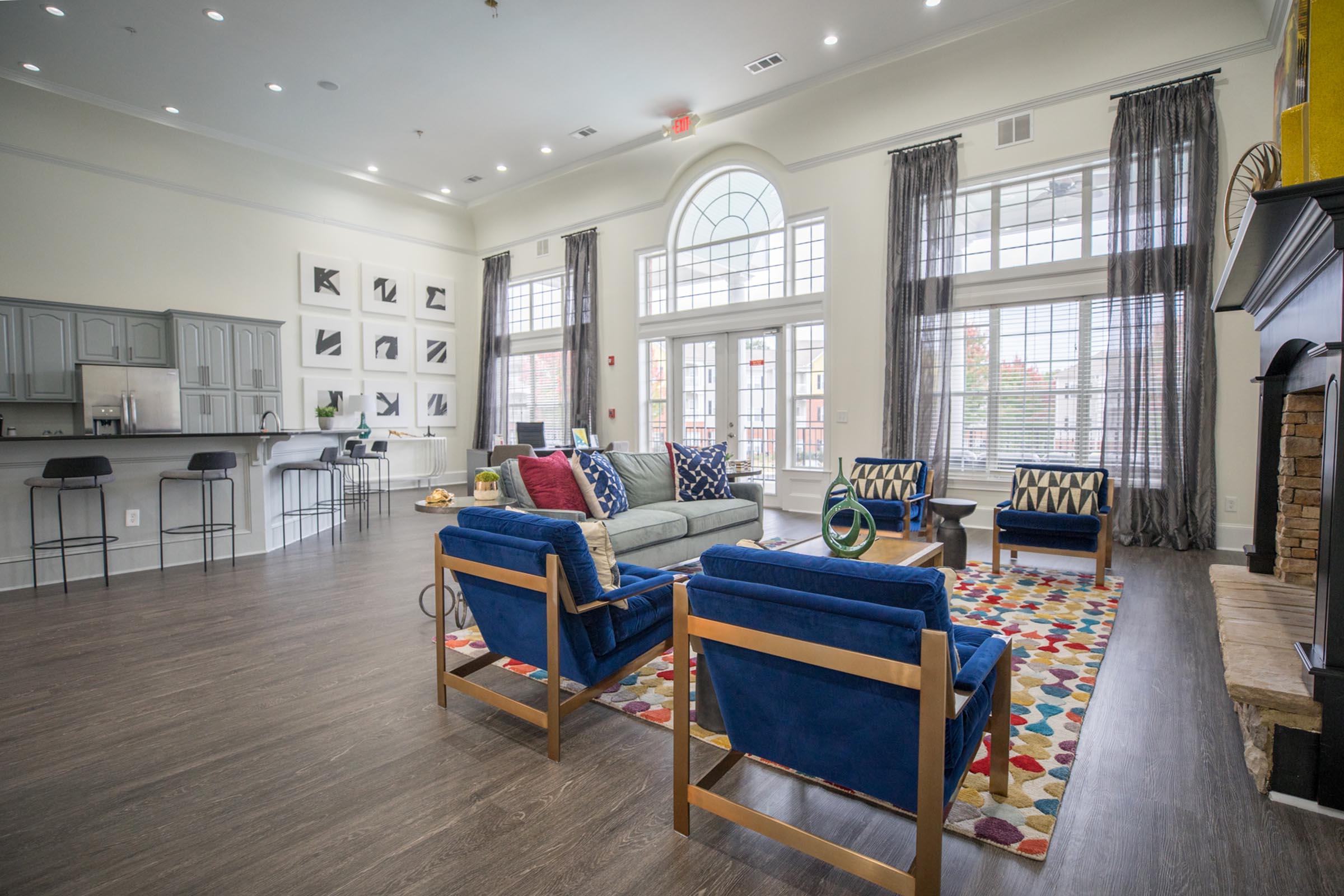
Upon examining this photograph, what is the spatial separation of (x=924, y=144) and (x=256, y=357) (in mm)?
9258

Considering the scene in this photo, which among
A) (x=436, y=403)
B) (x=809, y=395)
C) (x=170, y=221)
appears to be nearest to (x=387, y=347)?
(x=436, y=403)

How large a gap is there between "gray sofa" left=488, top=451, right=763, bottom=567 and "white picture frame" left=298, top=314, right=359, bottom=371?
271 inches

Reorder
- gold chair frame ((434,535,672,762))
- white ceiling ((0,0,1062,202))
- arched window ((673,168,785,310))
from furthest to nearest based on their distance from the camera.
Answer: arched window ((673,168,785,310)) → white ceiling ((0,0,1062,202)) → gold chair frame ((434,535,672,762))

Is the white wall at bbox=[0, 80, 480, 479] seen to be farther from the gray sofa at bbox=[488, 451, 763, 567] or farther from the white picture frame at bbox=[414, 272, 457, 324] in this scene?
the gray sofa at bbox=[488, 451, 763, 567]

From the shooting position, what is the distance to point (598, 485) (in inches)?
178

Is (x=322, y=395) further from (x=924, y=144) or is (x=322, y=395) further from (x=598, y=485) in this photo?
(x=924, y=144)

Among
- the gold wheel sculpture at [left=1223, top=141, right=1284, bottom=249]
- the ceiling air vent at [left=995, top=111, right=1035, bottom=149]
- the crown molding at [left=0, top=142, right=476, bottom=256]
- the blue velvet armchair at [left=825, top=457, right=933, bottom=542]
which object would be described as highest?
the crown molding at [left=0, top=142, right=476, bottom=256]

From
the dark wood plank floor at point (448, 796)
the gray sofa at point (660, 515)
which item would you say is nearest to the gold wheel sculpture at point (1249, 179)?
the dark wood plank floor at point (448, 796)

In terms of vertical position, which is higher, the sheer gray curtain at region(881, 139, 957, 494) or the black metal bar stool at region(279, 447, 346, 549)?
the sheer gray curtain at region(881, 139, 957, 494)

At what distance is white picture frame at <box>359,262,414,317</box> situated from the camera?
10.5 m

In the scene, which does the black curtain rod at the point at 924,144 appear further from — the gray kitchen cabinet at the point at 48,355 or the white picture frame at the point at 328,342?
the gray kitchen cabinet at the point at 48,355

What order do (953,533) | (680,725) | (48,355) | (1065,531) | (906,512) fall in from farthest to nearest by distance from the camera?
(48,355)
(906,512)
(953,533)
(1065,531)
(680,725)

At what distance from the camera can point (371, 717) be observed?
261 cm

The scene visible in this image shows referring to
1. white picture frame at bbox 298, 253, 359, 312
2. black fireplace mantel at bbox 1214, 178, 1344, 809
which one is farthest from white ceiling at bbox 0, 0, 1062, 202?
black fireplace mantel at bbox 1214, 178, 1344, 809
